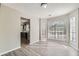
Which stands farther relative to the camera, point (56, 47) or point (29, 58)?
point (56, 47)

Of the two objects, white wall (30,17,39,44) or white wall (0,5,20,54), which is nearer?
white wall (0,5,20,54)

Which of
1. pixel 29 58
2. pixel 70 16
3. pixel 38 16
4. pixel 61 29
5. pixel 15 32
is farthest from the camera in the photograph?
pixel 15 32

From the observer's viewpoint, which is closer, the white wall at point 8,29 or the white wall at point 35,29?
the white wall at point 8,29

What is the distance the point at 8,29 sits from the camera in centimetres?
420

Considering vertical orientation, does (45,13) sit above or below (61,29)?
above

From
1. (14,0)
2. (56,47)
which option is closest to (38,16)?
(56,47)

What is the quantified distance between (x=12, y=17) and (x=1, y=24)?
0.70 m

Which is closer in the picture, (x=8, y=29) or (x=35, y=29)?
(x=8, y=29)

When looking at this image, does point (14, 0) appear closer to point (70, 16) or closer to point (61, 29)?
point (61, 29)

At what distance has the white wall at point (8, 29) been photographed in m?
3.88

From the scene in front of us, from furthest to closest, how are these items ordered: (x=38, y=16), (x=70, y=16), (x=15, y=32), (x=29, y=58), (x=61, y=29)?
(x=15, y=32) → (x=38, y=16) → (x=70, y=16) → (x=61, y=29) → (x=29, y=58)

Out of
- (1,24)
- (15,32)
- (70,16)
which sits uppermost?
(70,16)

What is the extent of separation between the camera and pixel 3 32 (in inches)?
156

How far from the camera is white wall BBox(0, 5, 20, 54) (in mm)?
3885
